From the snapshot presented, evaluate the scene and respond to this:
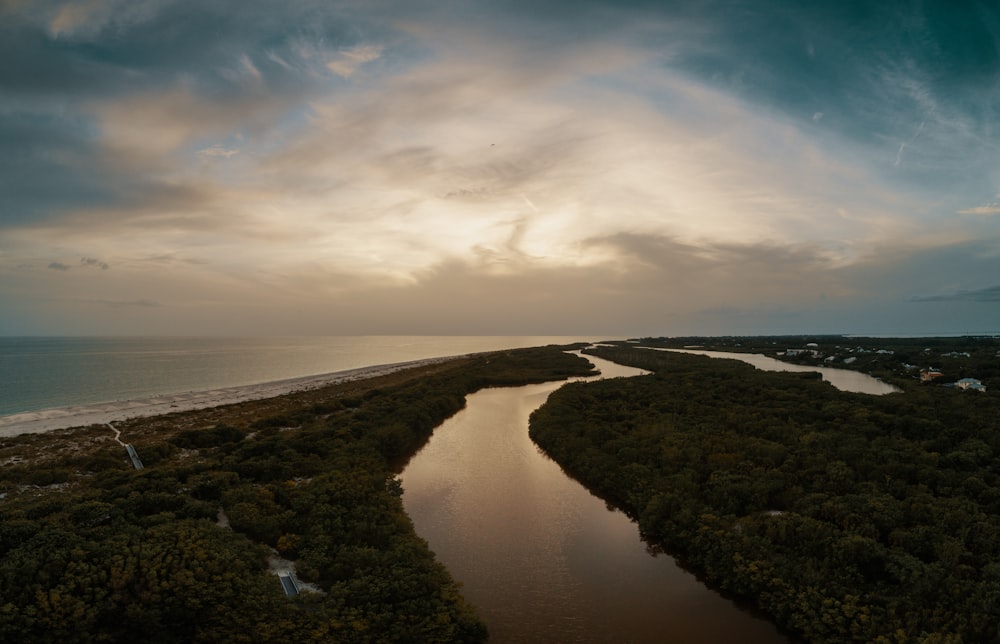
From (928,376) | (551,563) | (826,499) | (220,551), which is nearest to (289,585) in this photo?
(220,551)

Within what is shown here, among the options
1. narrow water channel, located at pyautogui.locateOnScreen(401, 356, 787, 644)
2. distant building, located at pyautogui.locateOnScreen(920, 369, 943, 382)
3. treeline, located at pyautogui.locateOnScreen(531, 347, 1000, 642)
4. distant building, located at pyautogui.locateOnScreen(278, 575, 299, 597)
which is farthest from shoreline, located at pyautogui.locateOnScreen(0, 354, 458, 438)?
distant building, located at pyautogui.locateOnScreen(920, 369, 943, 382)

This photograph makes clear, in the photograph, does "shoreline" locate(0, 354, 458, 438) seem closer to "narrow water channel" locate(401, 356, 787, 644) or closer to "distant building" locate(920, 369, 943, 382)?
"narrow water channel" locate(401, 356, 787, 644)

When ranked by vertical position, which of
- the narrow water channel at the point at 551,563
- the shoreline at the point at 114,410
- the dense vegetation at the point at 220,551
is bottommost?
the narrow water channel at the point at 551,563

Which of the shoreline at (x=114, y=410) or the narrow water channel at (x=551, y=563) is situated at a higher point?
the shoreline at (x=114, y=410)

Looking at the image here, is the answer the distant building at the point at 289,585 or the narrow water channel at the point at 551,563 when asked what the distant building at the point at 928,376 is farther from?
the distant building at the point at 289,585

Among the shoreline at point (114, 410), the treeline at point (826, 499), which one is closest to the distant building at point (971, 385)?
the treeline at point (826, 499)

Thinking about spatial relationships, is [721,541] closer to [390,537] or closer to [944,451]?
[390,537]

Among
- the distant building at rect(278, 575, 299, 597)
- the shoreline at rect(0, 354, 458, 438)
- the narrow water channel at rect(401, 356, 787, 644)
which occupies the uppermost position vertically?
the distant building at rect(278, 575, 299, 597)
